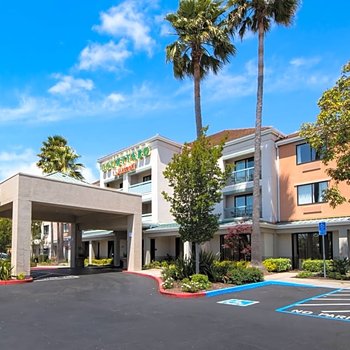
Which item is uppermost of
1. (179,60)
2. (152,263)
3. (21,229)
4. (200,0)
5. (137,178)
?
(200,0)

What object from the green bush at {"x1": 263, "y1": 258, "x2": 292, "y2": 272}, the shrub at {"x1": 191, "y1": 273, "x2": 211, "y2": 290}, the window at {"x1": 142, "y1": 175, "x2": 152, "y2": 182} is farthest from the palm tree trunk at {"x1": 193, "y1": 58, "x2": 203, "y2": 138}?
the shrub at {"x1": 191, "y1": 273, "x2": 211, "y2": 290}

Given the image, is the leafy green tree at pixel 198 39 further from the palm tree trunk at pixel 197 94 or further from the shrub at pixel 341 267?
the shrub at pixel 341 267

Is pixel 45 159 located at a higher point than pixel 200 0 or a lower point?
lower

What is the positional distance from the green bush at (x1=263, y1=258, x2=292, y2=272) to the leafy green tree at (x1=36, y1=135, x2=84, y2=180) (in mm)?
22083

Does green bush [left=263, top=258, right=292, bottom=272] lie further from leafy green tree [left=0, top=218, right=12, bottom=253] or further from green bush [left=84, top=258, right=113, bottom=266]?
leafy green tree [left=0, top=218, right=12, bottom=253]

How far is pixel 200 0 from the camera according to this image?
26984mm

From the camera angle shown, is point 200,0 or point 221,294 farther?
point 200,0

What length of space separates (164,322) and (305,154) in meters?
20.4

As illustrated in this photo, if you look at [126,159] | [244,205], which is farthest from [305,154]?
[126,159]

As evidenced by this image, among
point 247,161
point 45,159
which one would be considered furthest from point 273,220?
point 45,159

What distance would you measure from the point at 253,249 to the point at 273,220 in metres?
5.07

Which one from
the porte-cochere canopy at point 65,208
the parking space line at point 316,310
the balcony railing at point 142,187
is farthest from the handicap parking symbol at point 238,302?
the balcony railing at point 142,187

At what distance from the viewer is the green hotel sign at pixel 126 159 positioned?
35956 millimetres

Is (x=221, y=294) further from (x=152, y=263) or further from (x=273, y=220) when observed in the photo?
(x=152, y=263)
